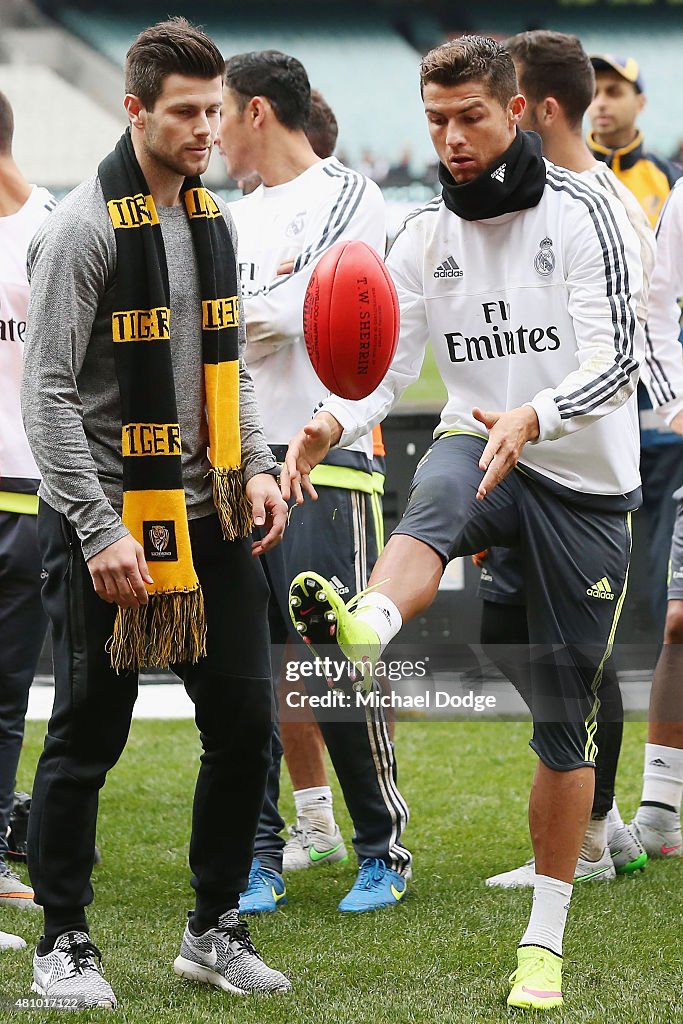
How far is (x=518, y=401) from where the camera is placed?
346 cm

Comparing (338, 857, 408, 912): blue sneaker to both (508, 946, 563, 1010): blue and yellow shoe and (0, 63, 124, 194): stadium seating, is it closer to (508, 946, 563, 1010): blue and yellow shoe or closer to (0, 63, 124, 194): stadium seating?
(508, 946, 563, 1010): blue and yellow shoe

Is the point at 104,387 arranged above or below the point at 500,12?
below

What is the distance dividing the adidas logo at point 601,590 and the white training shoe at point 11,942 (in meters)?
1.73

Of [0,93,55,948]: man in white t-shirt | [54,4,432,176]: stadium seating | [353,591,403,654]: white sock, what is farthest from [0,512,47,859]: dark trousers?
[54,4,432,176]: stadium seating

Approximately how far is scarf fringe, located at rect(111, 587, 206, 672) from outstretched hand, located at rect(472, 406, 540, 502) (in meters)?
0.69

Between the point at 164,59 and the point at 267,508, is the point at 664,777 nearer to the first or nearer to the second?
the point at 267,508

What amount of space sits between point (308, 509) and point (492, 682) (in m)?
3.02

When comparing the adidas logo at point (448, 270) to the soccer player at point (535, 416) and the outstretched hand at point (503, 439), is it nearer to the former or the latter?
the soccer player at point (535, 416)

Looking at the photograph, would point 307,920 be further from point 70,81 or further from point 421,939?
point 70,81

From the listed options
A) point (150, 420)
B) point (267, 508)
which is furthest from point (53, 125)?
point (150, 420)

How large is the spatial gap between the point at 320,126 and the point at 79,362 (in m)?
2.42

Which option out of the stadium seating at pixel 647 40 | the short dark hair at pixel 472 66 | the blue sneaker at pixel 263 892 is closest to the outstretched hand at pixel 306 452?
the short dark hair at pixel 472 66

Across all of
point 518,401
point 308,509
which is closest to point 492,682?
point 308,509

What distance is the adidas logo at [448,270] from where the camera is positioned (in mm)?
3523
